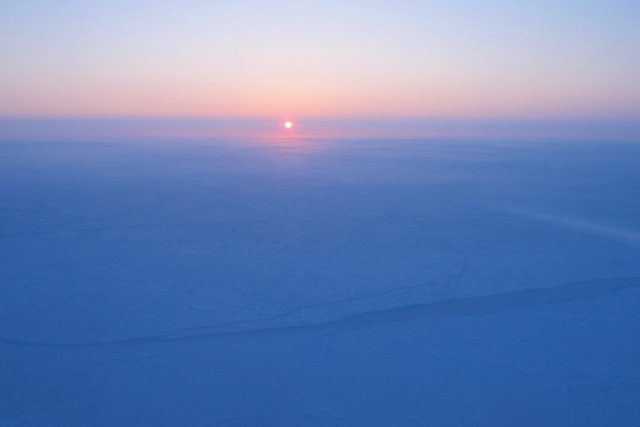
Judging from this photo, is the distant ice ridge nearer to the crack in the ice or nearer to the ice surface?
the ice surface

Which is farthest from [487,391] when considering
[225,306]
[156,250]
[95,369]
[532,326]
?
[156,250]

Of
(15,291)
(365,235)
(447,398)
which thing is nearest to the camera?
(447,398)

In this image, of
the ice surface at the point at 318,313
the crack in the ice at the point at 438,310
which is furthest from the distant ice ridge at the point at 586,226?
the crack in the ice at the point at 438,310

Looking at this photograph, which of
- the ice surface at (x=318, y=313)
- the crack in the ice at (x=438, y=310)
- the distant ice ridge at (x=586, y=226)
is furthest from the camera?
the distant ice ridge at (x=586, y=226)

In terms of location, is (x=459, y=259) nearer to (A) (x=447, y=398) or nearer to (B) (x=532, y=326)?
(B) (x=532, y=326)

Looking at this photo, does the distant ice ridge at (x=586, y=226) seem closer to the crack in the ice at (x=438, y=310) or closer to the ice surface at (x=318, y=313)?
the ice surface at (x=318, y=313)

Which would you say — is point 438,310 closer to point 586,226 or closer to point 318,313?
point 318,313

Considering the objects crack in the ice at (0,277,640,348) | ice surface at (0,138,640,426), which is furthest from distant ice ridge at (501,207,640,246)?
crack in the ice at (0,277,640,348)
